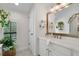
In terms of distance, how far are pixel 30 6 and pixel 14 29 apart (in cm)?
46

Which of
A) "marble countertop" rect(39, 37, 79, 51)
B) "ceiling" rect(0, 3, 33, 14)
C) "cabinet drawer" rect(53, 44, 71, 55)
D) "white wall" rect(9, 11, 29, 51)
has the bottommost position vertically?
"cabinet drawer" rect(53, 44, 71, 55)

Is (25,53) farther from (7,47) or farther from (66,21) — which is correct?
(66,21)

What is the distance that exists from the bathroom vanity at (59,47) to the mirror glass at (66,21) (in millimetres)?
163

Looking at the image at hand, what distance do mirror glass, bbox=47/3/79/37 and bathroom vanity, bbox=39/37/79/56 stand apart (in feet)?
0.54

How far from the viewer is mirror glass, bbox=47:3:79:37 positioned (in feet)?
7.16

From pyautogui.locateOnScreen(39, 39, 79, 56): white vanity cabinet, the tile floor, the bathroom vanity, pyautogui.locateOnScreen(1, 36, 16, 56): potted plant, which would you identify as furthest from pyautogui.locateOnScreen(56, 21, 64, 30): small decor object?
pyautogui.locateOnScreen(1, 36, 16, 56): potted plant

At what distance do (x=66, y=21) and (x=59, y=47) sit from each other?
0.53 metres

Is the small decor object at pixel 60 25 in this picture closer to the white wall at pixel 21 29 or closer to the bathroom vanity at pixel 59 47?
the bathroom vanity at pixel 59 47

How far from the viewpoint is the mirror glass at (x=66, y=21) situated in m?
2.18

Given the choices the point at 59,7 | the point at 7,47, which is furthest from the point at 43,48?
the point at 59,7

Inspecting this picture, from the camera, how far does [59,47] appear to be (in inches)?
80.7

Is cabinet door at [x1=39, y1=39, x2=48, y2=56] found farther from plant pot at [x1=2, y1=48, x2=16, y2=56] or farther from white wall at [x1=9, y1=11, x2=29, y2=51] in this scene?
plant pot at [x1=2, y1=48, x2=16, y2=56]

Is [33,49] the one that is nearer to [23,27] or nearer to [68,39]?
[23,27]

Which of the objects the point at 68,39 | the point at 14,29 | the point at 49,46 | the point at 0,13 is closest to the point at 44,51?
the point at 49,46
